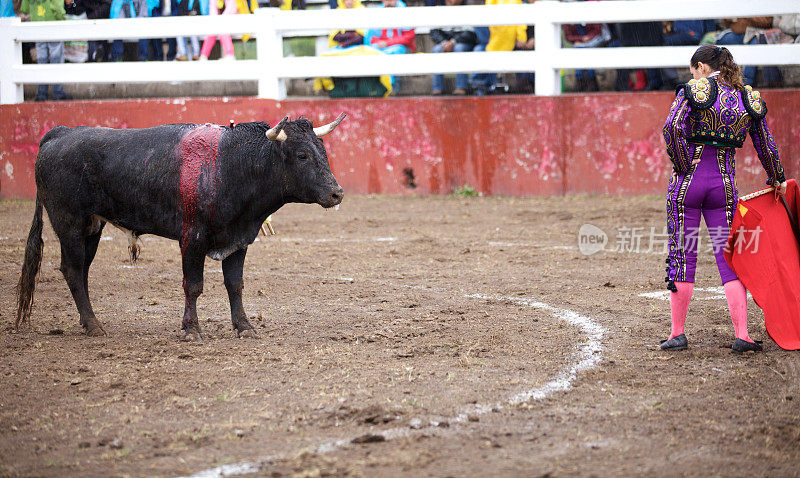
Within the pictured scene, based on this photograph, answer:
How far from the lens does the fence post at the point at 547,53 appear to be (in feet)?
39.9

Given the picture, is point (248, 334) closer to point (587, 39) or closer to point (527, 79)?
point (527, 79)

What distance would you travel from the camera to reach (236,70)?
13125 millimetres

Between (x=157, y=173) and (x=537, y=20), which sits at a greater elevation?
(x=537, y=20)

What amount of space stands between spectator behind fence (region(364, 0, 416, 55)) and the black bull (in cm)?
718

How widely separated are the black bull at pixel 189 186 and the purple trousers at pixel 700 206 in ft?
6.68

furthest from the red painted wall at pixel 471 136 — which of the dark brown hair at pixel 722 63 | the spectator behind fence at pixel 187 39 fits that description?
the dark brown hair at pixel 722 63

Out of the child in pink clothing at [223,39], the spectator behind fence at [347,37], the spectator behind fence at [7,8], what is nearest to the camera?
the spectator behind fence at [347,37]

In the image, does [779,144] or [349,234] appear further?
[779,144]

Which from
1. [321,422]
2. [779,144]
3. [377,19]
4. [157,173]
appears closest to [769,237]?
[321,422]

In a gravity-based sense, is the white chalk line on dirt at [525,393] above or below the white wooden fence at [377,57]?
below

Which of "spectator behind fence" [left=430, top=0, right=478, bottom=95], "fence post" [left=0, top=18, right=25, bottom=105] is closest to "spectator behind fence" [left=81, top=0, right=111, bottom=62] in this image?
"fence post" [left=0, top=18, right=25, bottom=105]

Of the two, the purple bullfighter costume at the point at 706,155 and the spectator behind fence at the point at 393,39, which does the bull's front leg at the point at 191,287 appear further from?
the spectator behind fence at the point at 393,39

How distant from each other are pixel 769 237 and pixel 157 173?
3.78 metres

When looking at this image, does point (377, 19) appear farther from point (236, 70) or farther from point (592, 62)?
point (592, 62)
